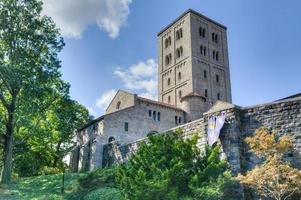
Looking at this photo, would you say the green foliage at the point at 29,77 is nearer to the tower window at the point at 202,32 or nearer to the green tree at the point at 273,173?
the green tree at the point at 273,173

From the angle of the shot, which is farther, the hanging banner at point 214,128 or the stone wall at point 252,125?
the hanging banner at point 214,128

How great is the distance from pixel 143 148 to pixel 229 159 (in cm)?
396

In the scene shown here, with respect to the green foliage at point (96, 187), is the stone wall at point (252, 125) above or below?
above

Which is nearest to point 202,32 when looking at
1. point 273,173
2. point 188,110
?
point 188,110

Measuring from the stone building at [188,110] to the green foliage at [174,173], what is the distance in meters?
1.42

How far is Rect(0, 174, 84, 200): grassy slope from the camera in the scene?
20.6 m

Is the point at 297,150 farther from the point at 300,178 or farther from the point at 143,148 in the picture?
the point at 143,148

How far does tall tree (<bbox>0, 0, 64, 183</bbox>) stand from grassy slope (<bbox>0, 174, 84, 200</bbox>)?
2032 mm

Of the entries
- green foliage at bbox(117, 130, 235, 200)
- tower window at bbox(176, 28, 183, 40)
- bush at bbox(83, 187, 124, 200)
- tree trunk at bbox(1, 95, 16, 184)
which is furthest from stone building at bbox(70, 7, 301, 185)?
tree trunk at bbox(1, 95, 16, 184)

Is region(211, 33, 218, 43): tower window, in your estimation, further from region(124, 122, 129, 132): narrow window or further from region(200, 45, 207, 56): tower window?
region(124, 122, 129, 132): narrow window

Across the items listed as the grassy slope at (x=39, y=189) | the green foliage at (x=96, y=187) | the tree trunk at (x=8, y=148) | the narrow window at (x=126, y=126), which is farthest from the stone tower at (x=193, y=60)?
the green foliage at (x=96, y=187)

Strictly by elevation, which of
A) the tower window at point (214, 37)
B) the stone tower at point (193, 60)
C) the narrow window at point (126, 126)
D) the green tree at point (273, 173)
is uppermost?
the tower window at point (214, 37)

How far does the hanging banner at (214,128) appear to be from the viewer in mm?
15984

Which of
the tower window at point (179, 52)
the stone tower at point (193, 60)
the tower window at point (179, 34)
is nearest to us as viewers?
the stone tower at point (193, 60)
